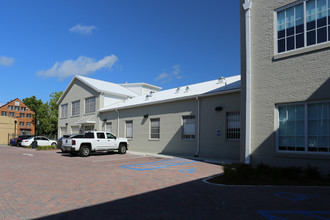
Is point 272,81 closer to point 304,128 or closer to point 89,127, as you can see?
point 304,128

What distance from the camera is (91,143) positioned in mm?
18891

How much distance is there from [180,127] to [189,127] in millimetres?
814

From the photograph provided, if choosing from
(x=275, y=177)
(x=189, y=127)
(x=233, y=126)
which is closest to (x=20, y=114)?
(x=189, y=127)

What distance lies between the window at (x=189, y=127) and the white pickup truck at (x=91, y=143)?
16.8 feet

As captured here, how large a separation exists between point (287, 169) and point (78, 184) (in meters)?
7.37

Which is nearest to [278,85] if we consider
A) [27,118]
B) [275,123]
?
[275,123]

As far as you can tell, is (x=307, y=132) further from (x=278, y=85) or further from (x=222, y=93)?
(x=222, y=93)

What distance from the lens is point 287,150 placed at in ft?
34.3

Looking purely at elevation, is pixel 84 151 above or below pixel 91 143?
below

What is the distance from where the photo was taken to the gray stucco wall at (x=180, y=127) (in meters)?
16.2

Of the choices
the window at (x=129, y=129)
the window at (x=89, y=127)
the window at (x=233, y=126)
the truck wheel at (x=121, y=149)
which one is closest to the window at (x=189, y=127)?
the window at (x=233, y=126)

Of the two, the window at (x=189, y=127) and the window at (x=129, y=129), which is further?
the window at (x=129, y=129)

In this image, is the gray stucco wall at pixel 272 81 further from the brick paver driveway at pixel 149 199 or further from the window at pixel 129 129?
the window at pixel 129 129

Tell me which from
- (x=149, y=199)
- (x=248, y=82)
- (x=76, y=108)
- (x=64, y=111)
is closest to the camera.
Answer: (x=149, y=199)
